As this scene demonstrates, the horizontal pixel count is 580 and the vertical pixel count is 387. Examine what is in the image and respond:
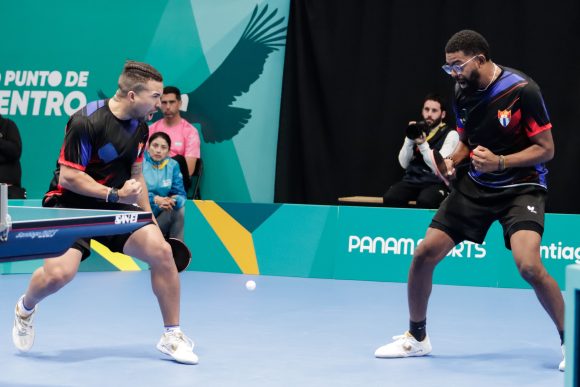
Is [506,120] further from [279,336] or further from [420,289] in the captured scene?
[279,336]

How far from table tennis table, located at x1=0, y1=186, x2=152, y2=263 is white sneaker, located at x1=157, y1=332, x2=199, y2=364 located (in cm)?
119

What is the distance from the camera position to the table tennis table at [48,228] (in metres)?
3.34

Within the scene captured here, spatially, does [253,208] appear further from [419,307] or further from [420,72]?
[419,307]

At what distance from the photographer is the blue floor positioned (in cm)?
472

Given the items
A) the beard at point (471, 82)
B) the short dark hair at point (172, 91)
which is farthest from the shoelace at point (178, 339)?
the short dark hair at point (172, 91)

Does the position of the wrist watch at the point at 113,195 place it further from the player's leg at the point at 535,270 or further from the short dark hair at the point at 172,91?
the short dark hair at the point at 172,91

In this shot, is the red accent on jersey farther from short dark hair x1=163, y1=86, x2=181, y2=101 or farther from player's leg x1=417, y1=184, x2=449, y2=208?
short dark hair x1=163, y1=86, x2=181, y2=101

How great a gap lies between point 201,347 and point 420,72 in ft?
18.7

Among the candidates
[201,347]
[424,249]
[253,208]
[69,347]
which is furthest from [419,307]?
[253,208]

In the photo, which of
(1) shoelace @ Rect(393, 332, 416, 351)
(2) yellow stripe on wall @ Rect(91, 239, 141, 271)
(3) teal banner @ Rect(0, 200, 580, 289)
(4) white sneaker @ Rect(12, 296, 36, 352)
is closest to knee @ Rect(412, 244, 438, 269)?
(1) shoelace @ Rect(393, 332, 416, 351)

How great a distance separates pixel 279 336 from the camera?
5.88 metres

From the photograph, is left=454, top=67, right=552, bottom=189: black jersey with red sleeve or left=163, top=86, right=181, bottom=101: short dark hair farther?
left=163, top=86, right=181, bottom=101: short dark hair

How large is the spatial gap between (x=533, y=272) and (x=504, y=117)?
2.75 ft

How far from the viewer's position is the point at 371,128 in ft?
34.5
